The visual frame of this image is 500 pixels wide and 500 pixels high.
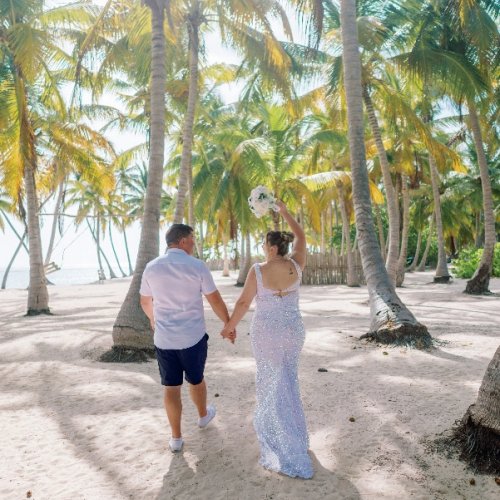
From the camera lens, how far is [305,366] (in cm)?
641

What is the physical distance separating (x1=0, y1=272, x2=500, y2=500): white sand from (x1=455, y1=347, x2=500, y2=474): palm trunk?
0.41ft

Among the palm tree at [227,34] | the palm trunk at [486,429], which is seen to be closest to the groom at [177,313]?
the palm trunk at [486,429]

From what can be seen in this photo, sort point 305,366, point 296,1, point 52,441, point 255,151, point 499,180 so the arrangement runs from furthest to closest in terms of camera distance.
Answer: point 499,180 → point 255,151 → point 296,1 → point 305,366 → point 52,441

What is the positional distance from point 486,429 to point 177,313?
2365 mm

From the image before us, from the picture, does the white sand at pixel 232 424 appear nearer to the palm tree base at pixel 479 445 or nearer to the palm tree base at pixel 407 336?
the palm tree base at pixel 479 445

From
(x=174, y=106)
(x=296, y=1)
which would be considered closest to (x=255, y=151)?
(x=174, y=106)

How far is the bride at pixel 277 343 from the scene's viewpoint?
3406mm

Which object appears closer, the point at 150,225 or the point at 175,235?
the point at 175,235

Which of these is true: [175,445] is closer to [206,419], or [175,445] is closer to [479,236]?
[206,419]

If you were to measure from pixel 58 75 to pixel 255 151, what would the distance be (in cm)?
710

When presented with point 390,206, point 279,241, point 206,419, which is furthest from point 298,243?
point 390,206

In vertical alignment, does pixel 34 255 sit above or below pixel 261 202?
below

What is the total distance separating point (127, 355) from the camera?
6.98m

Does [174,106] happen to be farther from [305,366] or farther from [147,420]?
[147,420]
